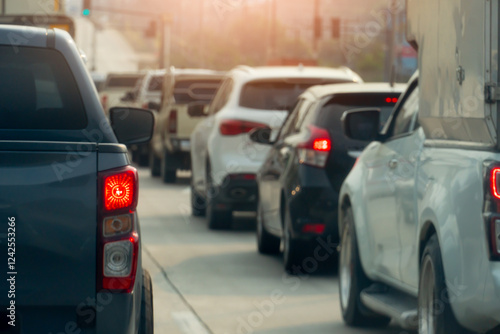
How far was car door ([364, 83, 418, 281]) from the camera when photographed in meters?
7.05

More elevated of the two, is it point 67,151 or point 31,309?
point 67,151

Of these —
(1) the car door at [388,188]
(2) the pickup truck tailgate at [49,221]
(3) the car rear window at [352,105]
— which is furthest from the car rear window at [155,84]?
(2) the pickup truck tailgate at [49,221]

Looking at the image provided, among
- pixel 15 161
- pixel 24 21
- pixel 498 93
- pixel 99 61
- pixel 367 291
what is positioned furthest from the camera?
pixel 99 61

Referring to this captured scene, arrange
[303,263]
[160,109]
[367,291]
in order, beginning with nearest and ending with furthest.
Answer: [367,291]
[303,263]
[160,109]

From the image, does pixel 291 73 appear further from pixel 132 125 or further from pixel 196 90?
pixel 196 90

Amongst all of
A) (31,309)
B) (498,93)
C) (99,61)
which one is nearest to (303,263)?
(498,93)

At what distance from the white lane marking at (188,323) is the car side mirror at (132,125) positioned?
2.01m

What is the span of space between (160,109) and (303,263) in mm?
13225

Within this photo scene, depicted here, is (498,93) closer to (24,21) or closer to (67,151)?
(67,151)

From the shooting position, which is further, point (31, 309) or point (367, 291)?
point (367, 291)

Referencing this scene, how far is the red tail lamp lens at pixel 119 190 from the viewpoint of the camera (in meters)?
4.44

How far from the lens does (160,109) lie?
2336 centimetres

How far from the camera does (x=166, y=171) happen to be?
22.1 meters

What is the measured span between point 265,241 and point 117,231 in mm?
7510
